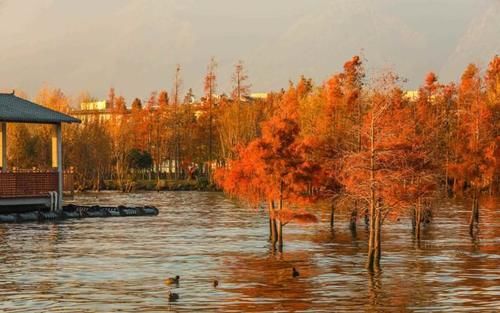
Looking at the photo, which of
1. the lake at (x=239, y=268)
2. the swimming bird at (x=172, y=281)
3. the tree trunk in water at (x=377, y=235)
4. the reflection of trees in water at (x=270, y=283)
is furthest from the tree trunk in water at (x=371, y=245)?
the swimming bird at (x=172, y=281)

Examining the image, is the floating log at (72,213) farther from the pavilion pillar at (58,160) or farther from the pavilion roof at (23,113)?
the pavilion roof at (23,113)

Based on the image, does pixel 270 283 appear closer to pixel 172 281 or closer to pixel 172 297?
pixel 172 281

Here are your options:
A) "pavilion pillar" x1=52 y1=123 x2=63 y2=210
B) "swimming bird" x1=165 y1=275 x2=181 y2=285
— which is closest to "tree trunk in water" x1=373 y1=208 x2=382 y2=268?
"swimming bird" x1=165 y1=275 x2=181 y2=285

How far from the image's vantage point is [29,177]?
2483 inches

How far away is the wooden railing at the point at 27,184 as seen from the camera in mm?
61719

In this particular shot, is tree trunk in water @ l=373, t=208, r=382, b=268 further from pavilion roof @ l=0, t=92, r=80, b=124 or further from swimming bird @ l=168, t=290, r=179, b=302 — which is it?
pavilion roof @ l=0, t=92, r=80, b=124

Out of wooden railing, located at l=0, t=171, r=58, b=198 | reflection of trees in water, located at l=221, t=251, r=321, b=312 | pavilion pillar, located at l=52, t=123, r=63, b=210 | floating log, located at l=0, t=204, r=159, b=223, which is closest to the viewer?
reflection of trees in water, located at l=221, t=251, r=321, b=312

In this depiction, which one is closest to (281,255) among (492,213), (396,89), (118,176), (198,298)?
(198,298)

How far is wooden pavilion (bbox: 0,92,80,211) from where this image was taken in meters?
61.9

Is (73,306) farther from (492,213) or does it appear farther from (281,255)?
(492,213)

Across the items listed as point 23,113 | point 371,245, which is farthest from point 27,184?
point 371,245

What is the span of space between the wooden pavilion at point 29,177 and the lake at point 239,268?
4.53 meters

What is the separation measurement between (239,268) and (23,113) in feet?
102

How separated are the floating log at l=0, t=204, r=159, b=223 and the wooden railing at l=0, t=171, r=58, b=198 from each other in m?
1.30
